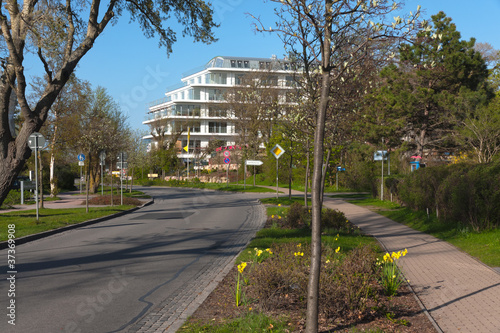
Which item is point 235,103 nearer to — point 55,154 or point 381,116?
point 55,154

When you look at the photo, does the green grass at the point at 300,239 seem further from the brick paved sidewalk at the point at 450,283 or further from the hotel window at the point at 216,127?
the hotel window at the point at 216,127

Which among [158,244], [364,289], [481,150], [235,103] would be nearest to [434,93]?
[481,150]

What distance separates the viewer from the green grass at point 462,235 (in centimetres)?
1002

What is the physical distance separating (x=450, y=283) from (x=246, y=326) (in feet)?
13.0

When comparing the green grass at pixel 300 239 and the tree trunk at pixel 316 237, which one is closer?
the tree trunk at pixel 316 237

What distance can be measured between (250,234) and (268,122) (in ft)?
134

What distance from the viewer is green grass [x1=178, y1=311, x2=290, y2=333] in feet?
16.8

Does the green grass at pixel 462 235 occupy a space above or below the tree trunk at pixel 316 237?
below

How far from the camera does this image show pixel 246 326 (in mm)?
5176

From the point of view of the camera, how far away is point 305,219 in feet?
50.0

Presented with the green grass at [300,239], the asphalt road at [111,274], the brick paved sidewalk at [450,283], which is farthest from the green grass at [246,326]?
the green grass at [300,239]

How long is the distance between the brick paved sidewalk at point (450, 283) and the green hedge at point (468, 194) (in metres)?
1.09

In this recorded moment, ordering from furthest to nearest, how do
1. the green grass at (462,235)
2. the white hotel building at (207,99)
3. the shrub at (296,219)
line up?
the white hotel building at (207,99)
the shrub at (296,219)
the green grass at (462,235)

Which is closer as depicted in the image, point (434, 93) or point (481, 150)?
point (481, 150)
